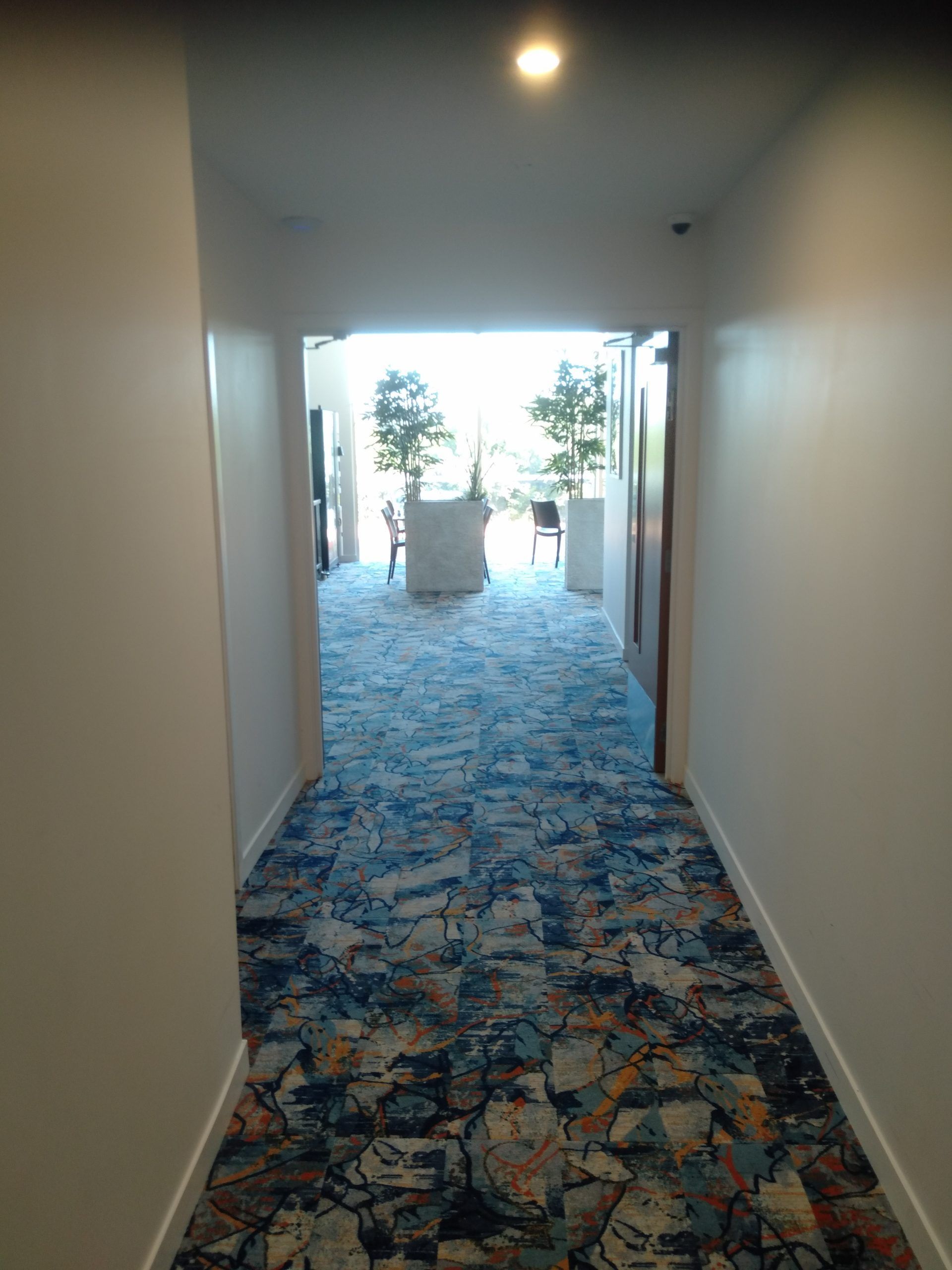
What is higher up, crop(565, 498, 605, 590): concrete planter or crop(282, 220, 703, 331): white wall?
crop(282, 220, 703, 331): white wall

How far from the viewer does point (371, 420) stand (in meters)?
10.9

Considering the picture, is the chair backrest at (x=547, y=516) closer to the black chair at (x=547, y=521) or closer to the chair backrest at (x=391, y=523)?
the black chair at (x=547, y=521)

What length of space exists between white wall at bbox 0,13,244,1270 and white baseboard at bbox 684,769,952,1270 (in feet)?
5.00

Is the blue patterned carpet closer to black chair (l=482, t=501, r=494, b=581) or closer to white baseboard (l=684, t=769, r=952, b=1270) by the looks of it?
white baseboard (l=684, t=769, r=952, b=1270)

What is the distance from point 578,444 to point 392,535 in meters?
2.31

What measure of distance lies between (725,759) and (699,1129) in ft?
5.59

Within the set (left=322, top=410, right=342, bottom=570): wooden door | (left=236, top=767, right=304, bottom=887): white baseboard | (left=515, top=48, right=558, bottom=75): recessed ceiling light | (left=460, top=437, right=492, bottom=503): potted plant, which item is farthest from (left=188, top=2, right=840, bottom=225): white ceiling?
(left=322, top=410, right=342, bottom=570): wooden door

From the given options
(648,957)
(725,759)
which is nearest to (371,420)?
(725,759)

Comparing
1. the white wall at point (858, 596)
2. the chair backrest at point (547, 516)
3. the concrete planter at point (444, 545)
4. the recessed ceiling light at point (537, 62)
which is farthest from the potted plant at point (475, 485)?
the recessed ceiling light at point (537, 62)

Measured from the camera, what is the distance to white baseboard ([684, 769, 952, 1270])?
75.4 inches

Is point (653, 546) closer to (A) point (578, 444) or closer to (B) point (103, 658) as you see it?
(B) point (103, 658)

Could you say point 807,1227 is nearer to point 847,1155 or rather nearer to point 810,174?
point 847,1155

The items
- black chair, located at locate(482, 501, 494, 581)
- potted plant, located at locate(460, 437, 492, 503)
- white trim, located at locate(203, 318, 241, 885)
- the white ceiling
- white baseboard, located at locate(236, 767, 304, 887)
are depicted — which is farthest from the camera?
potted plant, located at locate(460, 437, 492, 503)

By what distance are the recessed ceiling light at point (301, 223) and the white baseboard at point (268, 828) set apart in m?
2.45
